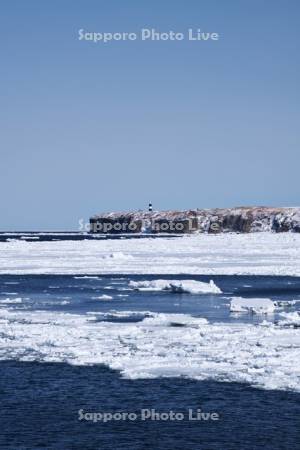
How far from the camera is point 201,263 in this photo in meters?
40.2

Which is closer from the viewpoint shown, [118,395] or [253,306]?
[118,395]

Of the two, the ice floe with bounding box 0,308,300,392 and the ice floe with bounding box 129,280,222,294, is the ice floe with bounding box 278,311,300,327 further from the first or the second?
the ice floe with bounding box 129,280,222,294

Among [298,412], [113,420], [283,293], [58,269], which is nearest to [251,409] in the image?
[298,412]

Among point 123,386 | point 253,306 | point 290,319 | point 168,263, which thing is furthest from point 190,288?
point 168,263

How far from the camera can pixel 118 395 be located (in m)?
11.2

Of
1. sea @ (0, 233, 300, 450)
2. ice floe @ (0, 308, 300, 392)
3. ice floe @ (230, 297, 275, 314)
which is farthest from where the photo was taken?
ice floe @ (230, 297, 275, 314)

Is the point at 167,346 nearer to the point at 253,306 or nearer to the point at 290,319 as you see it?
the point at 290,319

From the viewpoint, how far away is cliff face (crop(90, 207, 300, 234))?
10938 cm

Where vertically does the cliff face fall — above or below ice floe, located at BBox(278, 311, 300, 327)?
Result: above

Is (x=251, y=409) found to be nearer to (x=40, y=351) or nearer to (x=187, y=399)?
(x=187, y=399)

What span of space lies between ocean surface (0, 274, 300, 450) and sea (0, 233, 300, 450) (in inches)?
0.6

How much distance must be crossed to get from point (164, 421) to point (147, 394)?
1.24 meters

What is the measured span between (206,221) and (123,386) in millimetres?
113366

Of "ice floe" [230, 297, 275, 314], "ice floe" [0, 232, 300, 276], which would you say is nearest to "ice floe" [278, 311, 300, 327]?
"ice floe" [230, 297, 275, 314]
